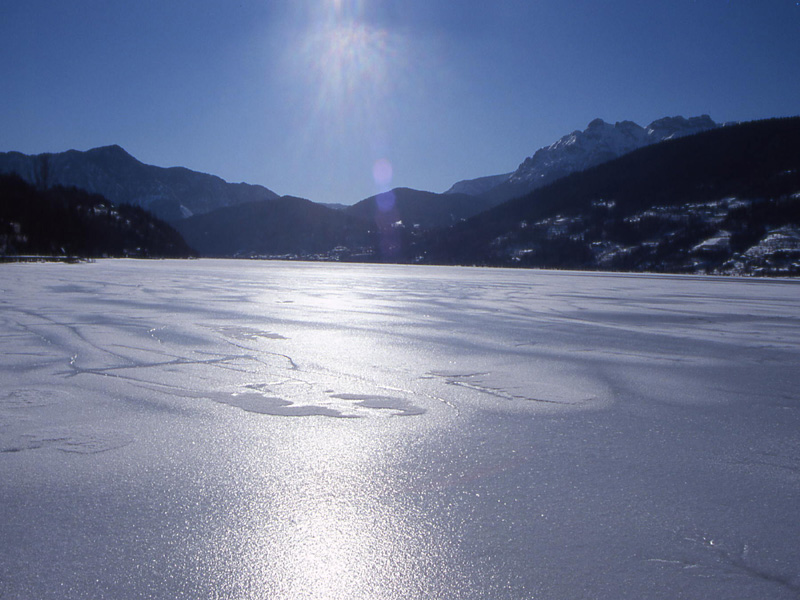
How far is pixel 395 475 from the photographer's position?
6.73ft

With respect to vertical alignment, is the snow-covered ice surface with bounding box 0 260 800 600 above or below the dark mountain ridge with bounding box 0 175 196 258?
below

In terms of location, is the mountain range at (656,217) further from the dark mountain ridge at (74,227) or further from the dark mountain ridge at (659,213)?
the dark mountain ridge at (74,227)

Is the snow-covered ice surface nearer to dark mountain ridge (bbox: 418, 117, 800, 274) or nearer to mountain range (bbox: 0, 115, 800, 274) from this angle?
mountain range (bbox: 0, 115, 800, 274)

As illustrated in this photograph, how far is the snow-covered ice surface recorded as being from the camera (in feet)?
4.62

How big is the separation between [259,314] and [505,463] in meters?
6.12

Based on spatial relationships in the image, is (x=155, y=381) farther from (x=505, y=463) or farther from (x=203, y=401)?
(x=505, y=463)

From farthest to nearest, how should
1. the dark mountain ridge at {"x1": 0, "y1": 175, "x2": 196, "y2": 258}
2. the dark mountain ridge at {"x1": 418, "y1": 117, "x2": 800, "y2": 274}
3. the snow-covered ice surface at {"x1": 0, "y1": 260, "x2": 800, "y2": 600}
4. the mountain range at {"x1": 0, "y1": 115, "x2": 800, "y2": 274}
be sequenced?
the dark mountain ridge at {"x1": 418, "y1": 117, "x2": 800, "y2": 274}, the mountain range at {"x1": 0, "y1": 115, "x2": 800, "y2": 274}, the dark mountain ridge at {"x1": 0, "y1": 175, "x2": 196, "y2": 258}, the snow-covered ice surface at {"x1": 0, "y1": 260, "x2": 800, "y2": 600}

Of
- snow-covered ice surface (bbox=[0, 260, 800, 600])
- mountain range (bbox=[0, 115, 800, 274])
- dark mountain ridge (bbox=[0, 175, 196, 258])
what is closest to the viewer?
snow-covered ice surface (bbox=[0, 260, 800, 600])

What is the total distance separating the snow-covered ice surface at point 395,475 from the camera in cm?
141

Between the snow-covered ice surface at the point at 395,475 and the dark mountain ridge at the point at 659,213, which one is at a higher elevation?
the dark mountain ridge at the point at 659,213

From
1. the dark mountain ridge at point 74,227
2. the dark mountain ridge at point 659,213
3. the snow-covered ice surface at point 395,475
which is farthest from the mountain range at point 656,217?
the snow-covered ice surface at point 395,475

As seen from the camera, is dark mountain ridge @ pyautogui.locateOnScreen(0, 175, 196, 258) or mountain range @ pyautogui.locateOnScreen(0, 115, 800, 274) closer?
dark mountain ridge @ pyautogui.locateOnScreen(0, 175, 196, 258)

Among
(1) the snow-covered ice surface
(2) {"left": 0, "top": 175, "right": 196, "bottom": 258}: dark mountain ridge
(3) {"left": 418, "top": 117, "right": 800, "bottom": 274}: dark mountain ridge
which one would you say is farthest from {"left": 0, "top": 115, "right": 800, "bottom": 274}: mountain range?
(1) the snow-covered ice surface

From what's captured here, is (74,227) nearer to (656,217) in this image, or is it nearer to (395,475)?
(395,475)
